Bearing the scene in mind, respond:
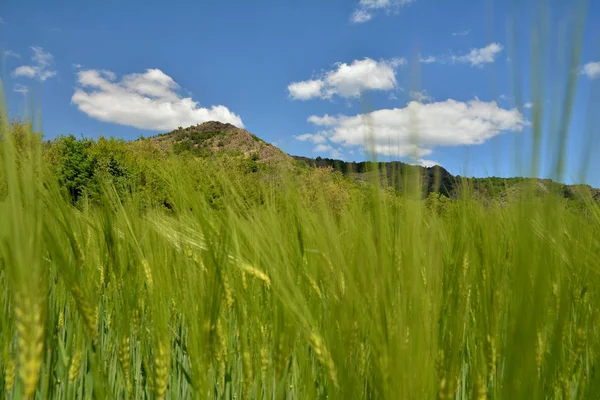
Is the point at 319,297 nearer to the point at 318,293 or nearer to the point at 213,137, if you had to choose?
the point at 318,293

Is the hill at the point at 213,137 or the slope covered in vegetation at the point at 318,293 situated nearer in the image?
the slope covered in vegetation at the point at 318,293

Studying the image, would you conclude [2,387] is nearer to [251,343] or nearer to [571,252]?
[251,343]

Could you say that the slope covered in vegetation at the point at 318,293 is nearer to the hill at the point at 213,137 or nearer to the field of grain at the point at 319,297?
the field of grain at the point at 319,297

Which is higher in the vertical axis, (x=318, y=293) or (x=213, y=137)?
(x=213, y=137)

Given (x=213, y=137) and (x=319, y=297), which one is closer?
(x=319, y=297)

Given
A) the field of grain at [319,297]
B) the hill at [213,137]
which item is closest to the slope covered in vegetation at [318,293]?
the field of grain at [319,297]

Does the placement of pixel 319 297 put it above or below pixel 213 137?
below

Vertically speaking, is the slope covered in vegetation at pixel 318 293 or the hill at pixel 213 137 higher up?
the hill at pixel 213 137

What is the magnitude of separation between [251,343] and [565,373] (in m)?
0.83

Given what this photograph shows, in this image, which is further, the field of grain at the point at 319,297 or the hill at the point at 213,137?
the hill at the point at 213,137

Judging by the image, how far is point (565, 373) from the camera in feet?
3.51

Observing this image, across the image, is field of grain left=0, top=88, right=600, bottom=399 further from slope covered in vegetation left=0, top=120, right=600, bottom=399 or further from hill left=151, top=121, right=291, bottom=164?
hill left=151, top=121, right=291, bottom=164

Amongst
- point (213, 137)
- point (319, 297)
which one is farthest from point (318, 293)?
point (213, 137)

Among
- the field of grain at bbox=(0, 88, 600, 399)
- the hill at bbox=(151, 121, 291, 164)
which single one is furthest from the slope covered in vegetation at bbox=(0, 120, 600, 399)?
the hill at bbox=(151, 121, 291, 164)
